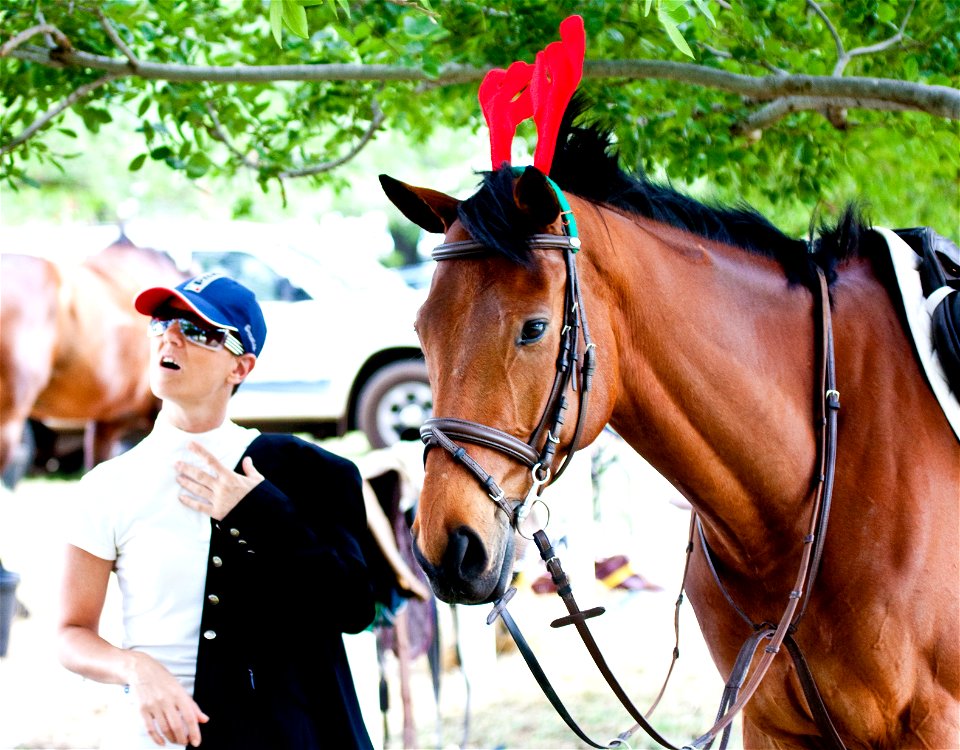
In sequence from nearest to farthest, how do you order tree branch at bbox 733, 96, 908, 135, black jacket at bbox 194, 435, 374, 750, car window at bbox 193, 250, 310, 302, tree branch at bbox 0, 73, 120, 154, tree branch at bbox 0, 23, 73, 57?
black jacket at bbox 194, 435, 374, 750 < tree branch at bbox 0, 23, 73, 57 < tree branch at bbox 733, 96, 908, 135 < tree branch at bbox 0, 73, 120, 154 < car window at bbox 193, 250, 310, 302

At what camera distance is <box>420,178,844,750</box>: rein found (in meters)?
2.01

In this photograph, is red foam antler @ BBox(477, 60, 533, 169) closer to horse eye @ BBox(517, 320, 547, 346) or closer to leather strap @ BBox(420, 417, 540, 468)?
horse eye @ BBox(517, 320, 547, 346)

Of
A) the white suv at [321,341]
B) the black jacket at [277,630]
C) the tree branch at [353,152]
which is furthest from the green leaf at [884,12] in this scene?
the white suv at [321,341]

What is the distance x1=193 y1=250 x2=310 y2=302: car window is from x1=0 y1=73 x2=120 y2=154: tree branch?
7.63 metres

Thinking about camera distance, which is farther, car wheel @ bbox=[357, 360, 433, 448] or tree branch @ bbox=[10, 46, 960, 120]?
car wheel @ bbox=[357, 360, 433, 448]

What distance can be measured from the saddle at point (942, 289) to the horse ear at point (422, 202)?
1277 millimetres

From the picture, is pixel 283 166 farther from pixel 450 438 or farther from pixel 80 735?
pixel 80 735

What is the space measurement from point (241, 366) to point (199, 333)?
17 cm

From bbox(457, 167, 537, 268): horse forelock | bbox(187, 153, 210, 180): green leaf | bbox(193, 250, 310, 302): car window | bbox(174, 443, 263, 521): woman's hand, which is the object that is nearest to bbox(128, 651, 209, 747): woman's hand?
bbox(174, 443, 263, 521): woman's hand

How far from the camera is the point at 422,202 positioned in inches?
93.0

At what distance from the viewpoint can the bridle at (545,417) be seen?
1.99 m

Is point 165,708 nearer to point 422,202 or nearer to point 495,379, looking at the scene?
point 495,379

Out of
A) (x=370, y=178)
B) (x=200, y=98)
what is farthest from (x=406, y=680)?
(x=370, y=178)

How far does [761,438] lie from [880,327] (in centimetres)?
50
